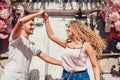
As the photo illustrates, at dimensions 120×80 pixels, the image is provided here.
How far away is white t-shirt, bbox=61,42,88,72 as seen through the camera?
4.19 meters

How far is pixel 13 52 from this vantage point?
4281 mm

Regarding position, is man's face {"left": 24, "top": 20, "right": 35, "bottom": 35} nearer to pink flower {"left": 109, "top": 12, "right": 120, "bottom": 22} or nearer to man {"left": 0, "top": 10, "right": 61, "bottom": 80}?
man {"left": 0, "top": 10, "right": 61, "bottom": 80}

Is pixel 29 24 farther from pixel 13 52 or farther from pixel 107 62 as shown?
pixel 107 62

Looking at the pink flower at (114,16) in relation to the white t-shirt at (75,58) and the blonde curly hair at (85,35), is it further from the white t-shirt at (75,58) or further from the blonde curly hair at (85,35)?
the white t-shirt at (75,58)

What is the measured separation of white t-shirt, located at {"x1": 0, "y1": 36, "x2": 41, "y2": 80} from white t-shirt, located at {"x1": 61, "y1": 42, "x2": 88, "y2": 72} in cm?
48

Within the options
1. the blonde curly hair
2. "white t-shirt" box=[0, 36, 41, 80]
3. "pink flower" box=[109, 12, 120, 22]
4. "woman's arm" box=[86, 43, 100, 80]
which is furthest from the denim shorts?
"pink flower" box=[109, 12, 120, 22]

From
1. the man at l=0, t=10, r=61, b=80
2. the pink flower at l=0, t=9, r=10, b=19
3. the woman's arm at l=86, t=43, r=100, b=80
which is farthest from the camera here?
the pink flower at l=0, t=9, r=10, b=19

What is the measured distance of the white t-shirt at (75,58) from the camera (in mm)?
4191

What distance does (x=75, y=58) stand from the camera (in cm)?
420

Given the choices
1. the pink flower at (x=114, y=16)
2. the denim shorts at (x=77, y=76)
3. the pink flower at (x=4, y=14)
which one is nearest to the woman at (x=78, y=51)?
the denim shorts at (x=77, y=76)

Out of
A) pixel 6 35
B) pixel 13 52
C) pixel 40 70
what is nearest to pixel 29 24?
pixel 13 52

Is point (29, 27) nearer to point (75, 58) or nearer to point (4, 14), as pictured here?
point (75, 58)

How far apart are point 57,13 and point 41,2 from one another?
340mm

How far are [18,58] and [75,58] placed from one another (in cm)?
65
